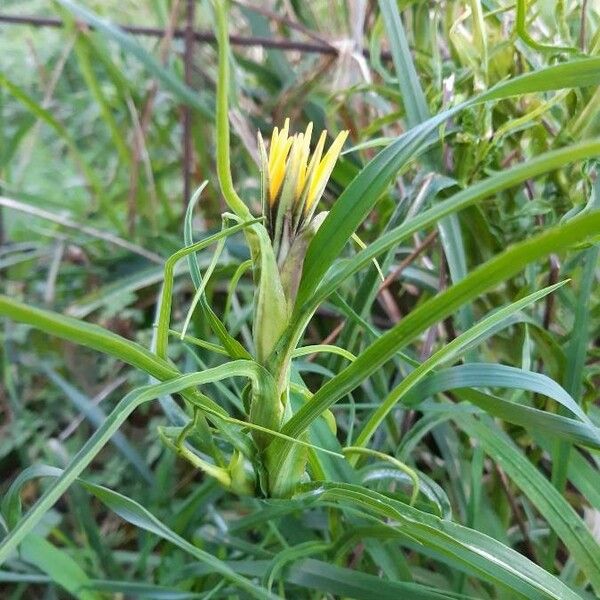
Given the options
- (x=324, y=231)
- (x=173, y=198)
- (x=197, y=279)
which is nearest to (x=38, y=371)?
(x=173, y=198)

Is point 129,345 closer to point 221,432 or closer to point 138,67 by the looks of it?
point 221,432

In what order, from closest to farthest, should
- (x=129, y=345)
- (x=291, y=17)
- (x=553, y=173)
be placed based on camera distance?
(x=129, y=345) → (x=553, y=173) → (x=291, y=17)

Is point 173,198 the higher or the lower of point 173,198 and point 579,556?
the higher

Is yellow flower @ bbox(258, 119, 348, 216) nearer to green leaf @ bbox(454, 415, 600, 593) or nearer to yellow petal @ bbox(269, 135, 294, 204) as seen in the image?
yellow petal @ bbox(269, 135, 294, 204)

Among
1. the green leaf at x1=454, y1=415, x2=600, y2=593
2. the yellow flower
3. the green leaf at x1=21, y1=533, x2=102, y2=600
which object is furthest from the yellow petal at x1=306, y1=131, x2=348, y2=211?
the green leaf at x1=21, y1=533, x2=102, y2=600

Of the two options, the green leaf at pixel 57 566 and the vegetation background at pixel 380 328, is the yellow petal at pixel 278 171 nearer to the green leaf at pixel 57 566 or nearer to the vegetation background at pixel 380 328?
the vegetation background at pixel 380 328

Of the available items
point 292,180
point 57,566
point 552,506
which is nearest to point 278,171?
point 292,180

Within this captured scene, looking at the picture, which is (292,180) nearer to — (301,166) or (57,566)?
(301,166)
